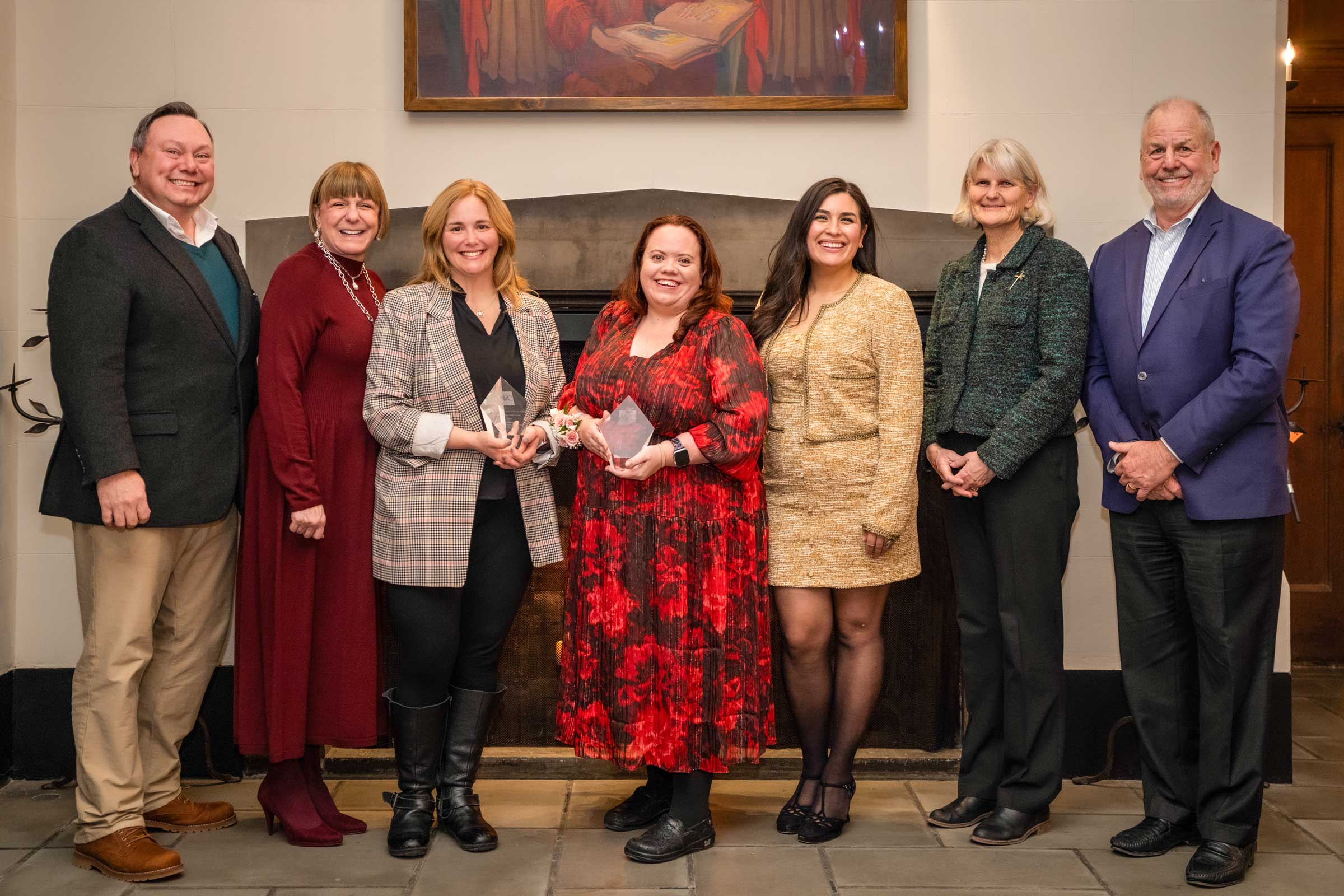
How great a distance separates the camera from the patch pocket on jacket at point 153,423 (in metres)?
2.62

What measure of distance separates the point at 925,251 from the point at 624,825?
1824 millimetres

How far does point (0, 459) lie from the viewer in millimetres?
3275

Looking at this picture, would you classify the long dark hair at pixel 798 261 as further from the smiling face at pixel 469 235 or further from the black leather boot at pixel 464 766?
the black leather boot at pixel 464 766

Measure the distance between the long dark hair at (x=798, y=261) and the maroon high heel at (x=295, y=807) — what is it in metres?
1.57

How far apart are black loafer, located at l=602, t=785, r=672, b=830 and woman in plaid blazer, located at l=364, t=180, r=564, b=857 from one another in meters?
0.33

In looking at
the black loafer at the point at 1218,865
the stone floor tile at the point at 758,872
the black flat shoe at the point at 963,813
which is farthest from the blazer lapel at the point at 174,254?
the black loafer at the point at 1218,865

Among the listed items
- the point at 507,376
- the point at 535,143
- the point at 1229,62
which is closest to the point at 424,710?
the point at 507,376

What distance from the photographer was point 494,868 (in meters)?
2.66

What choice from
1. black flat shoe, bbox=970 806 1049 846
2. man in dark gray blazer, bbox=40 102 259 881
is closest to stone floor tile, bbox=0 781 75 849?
man in dark gray blazer, bbox=40 102 259 881

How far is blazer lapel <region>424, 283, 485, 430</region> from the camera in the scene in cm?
266

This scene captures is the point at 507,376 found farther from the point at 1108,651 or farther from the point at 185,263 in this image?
the point at 1108,651

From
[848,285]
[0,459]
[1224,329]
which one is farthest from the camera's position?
[0,459]

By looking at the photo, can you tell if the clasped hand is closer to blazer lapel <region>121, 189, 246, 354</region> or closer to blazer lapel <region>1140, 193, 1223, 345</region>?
blazer lapel <region>1140, 193, 1223, 345</region>

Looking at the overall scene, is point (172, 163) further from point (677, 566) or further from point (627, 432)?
point (677, 566)
